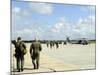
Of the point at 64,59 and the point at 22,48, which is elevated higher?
the point at 22,48

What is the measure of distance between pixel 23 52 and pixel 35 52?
5.6 inches

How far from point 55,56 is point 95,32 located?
0.62 metres

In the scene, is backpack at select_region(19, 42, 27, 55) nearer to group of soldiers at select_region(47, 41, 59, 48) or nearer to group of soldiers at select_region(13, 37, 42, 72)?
group of soldiers at select_region(13, 37, 42, 72)

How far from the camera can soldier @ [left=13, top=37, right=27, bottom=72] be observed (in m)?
2.53

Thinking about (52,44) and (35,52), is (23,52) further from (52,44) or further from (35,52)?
(52,44)

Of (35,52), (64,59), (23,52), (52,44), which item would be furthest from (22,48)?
(64,59)

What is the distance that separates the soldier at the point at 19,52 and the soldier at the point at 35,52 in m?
0.09

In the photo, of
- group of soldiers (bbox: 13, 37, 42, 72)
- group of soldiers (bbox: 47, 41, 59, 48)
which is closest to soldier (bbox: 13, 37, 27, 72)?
group of soldiers (bbox: 13, 37, 42, 72)

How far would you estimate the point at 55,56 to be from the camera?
8.82 ft

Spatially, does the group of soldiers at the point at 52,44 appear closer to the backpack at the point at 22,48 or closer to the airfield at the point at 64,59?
the airfield at the point at 64,59

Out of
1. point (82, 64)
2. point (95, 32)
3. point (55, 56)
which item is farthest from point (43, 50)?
point (95, 32)

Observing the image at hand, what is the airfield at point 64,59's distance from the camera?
2.58 metres

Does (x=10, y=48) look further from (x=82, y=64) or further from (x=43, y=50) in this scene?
(x=82, y=64)

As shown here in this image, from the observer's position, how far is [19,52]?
2551mm
